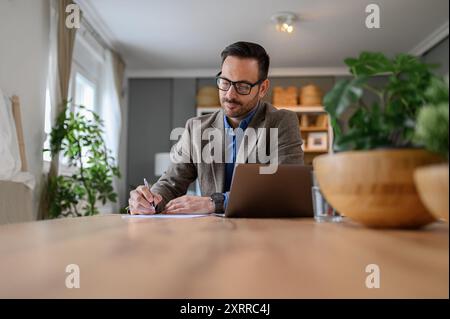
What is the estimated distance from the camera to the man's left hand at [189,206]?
5.18 feet

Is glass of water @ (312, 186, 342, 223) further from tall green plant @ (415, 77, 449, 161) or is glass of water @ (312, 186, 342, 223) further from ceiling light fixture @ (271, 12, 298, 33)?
ceiling light fixture @ (271, 12, 298, 33)

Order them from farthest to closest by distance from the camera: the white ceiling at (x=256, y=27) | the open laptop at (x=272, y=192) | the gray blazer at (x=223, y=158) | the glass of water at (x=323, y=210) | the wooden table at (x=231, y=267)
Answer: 1. the white ceiling at (x=256, y=27)
2. the gray blazer at (x=223, y=158)
3. the open laptop at (x=272, y=192)
4. the glass of water at (x=323, y=210)
5. the wooden table at (x=231, y=267)

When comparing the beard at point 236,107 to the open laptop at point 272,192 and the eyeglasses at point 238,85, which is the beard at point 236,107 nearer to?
the eyeglasses at point 238,85

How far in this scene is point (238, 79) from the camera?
2.19 m

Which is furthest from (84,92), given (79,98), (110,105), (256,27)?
(256,27)

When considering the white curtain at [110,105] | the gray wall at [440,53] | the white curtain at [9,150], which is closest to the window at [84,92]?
the white curtain at [110,105]

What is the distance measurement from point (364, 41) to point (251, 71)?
3.48 metres

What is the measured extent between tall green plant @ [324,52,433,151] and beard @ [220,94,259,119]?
1.51 meters

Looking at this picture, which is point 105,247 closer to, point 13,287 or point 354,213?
point 13,287

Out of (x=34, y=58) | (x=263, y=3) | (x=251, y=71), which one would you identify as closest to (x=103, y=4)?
(x=34, y=58)

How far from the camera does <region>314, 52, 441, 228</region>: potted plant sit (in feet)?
1.88

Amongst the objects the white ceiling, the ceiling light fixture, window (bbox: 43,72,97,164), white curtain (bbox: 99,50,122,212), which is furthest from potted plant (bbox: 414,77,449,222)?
white curtain (bbox: 99,50,122,212)

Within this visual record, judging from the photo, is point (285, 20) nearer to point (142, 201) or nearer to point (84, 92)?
point (84, 92)

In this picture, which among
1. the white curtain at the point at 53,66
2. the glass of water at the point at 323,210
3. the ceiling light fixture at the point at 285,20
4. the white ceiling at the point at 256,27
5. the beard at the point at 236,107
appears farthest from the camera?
the ceiling light fixture at the point at 285,20
